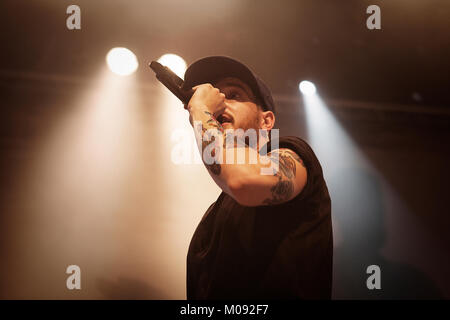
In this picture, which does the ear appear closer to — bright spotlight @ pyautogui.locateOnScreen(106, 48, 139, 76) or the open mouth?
the open mouth

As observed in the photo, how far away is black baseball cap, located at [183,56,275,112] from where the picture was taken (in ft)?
3.53

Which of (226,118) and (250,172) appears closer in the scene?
(250,172)

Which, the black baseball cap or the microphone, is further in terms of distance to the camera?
the black baseball cap

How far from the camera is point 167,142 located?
2.16 metres

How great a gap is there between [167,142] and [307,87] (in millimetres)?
888

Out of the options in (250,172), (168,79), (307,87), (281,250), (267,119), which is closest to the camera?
(250,172)

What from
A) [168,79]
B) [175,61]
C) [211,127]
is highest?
[175,61]

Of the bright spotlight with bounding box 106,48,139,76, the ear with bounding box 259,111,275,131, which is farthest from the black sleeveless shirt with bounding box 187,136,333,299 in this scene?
the bright spotlight with bounding box 106,48,139,76

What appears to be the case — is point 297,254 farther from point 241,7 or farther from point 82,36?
point 82,36

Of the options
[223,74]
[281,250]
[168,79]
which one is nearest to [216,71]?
[223,74]

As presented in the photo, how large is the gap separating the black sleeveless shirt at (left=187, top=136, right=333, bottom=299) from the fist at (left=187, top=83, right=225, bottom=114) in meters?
0.19

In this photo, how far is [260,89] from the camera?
1075 millimetres

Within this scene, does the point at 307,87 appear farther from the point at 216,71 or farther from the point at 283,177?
the point at 283,177

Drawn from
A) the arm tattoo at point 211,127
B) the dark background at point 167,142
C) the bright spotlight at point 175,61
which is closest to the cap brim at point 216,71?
the arm tattoo at point 211,127
